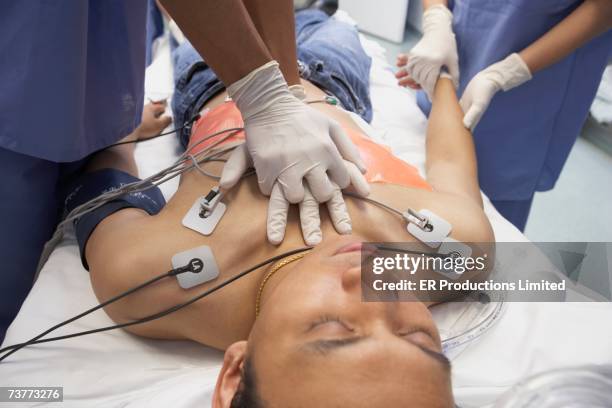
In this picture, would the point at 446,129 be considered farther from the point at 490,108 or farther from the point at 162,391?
the point at 162,391

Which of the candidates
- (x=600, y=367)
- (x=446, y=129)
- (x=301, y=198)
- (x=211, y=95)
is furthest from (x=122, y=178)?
(x=600, y=367)

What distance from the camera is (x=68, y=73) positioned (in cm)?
101

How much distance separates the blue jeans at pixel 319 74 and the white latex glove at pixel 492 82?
0.40 metres

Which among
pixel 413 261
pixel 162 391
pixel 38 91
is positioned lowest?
pixel 413 261

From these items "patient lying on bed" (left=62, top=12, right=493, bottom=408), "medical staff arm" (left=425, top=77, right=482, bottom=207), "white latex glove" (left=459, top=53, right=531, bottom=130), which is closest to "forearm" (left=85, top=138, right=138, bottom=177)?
"patient lying on bed" (left=62, top=12, right=493, bottom=408)

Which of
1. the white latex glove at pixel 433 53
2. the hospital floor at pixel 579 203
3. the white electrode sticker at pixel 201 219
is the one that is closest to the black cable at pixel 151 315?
the white electrode sticker at pixel 201 219

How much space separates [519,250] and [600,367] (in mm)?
440

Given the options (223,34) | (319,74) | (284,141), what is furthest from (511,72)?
(223,34)

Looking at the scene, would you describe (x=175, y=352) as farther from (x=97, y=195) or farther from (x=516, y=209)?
(x=516, y=209)

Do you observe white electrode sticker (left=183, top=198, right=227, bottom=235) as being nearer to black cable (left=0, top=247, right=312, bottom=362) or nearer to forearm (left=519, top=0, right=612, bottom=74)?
black cable (left=0, top=247, right=312, bottom=362)

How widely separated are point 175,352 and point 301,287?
0.44 m

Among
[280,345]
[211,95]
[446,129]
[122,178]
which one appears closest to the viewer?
[280,345]

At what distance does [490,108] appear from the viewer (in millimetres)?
1659

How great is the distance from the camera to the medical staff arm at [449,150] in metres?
1.30
